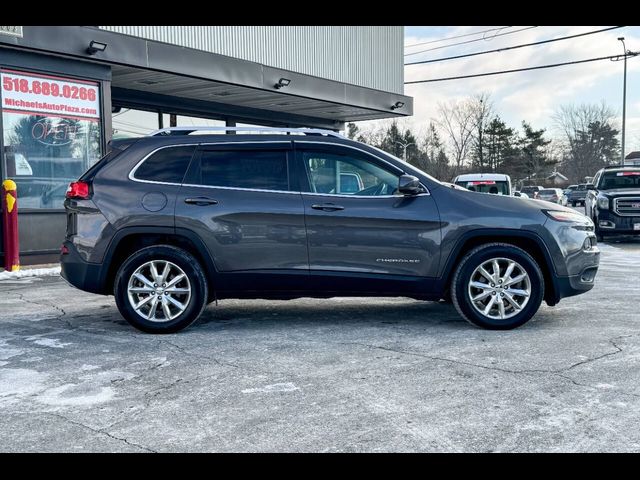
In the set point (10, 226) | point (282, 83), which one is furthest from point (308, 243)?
point (282, 83)

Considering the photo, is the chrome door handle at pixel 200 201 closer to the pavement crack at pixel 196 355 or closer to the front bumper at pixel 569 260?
the pavement crack at pixel 196 355

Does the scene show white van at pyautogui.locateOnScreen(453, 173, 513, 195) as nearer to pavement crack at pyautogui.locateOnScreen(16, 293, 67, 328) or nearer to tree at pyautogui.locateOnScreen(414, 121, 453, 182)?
pavement crack at pyautogui.locateOnScreen(16, 293, 67, 328)

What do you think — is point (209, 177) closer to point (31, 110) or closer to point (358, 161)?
point (358, 161)

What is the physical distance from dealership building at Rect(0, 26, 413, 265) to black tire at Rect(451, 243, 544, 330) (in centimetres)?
839

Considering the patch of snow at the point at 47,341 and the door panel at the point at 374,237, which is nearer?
the patch of snow at the point at 47,341

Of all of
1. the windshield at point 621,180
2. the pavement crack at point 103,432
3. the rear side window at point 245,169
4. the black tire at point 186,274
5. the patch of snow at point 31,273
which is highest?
the windshield at point 621,180

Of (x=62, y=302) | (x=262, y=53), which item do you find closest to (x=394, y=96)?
(x=262, y=53)

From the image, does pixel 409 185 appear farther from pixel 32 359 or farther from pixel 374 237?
pixel 32 359

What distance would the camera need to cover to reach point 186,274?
5930 mm

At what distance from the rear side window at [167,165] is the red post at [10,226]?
215 inches

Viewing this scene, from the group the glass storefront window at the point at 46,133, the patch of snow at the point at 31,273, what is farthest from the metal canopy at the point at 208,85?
the patch of snow at the point at 31,273

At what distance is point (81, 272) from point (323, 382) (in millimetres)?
2831

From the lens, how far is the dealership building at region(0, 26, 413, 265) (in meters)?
11.6

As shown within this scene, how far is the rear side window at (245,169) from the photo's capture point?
6.10 m
